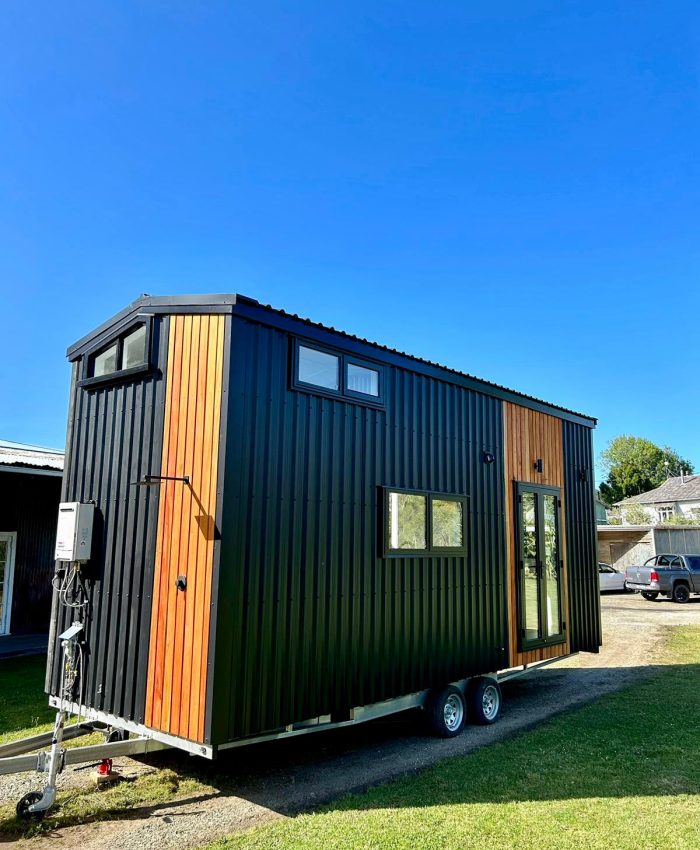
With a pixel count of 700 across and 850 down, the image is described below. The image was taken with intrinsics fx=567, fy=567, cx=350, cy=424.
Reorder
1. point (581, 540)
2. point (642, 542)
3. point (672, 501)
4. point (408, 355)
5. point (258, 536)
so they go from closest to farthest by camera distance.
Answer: point (258, 536), point (408, 355), point (581, 540), point (642, 542), point (672, 501)

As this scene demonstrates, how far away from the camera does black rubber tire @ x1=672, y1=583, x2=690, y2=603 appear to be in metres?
19.3

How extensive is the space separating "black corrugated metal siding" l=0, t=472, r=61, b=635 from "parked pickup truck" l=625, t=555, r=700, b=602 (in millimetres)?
18460

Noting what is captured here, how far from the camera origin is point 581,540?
8.77 meters

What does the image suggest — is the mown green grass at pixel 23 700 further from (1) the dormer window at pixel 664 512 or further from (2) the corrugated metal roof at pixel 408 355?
(1) the dormer window at pixel 664 512

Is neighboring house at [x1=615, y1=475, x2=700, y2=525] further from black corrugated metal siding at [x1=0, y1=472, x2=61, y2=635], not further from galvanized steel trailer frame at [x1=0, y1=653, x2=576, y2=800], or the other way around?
galvanized steel trailer frame at [x1=0, y1=653, x2=576, y2=800]

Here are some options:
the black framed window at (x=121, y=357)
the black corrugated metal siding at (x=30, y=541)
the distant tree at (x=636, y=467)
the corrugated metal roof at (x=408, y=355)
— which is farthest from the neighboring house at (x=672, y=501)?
the black framed window at (x=121, y=357)

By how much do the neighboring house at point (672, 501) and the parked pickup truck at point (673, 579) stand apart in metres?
24.3

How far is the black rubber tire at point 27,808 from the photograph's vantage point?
147 inches

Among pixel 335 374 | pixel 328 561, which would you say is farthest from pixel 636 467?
pixel 328 561

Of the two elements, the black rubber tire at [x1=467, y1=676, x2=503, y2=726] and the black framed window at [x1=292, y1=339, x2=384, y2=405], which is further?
the black rubber tire at [x1=467, y1=676, x2=503, y2=726]

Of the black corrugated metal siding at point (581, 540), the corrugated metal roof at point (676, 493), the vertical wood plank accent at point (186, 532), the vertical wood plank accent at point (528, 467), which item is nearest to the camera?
the vertical wood plank accent at point (186, 532)

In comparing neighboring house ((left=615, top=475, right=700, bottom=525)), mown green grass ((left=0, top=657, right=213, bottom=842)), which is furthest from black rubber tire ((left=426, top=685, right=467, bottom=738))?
neighboring house ((left=615, top=475, right=700, bottom=525))

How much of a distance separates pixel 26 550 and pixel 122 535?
8542 millimetres

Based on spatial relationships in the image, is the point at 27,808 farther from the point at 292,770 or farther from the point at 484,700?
the point at 484,700
